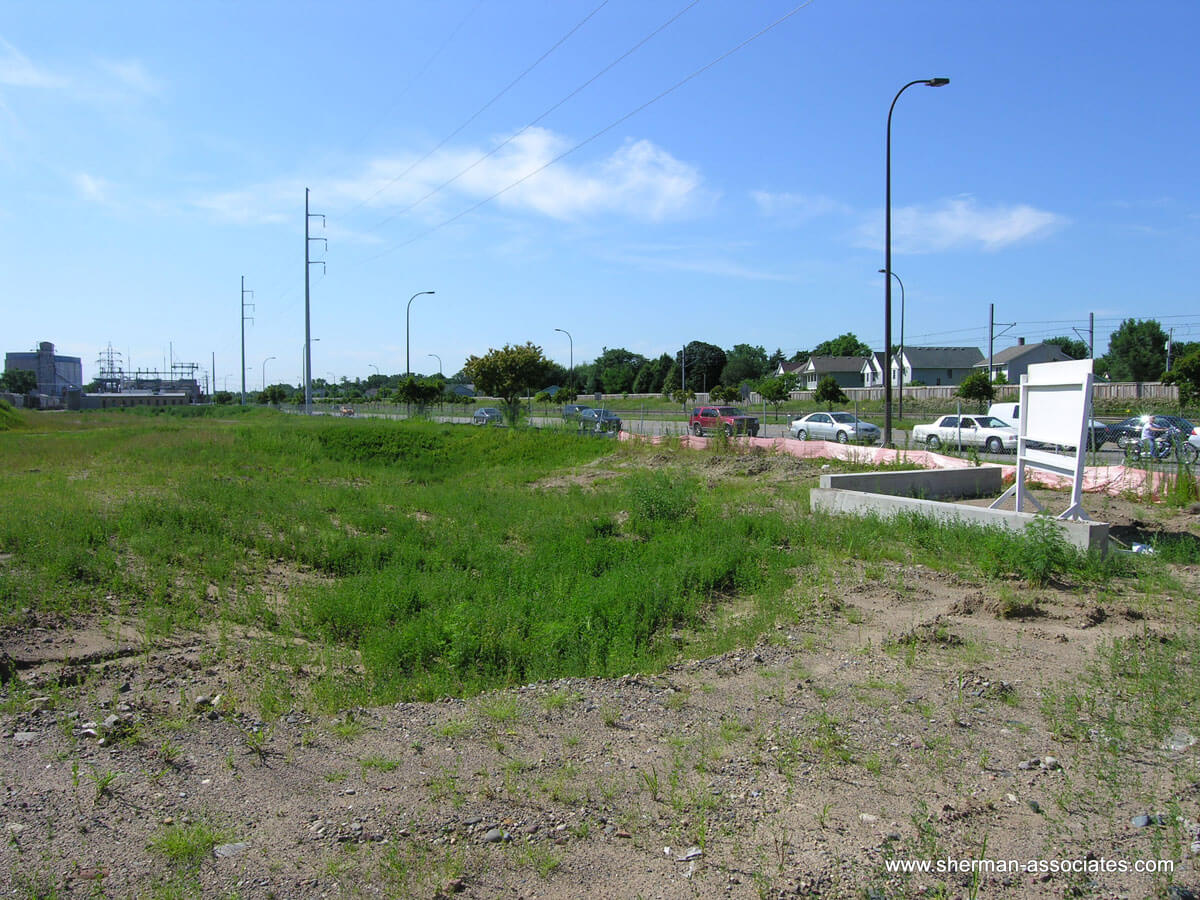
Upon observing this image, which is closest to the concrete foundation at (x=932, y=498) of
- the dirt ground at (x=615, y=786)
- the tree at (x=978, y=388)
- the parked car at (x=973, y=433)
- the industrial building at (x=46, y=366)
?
the dirt ground at (x=615, y=786)

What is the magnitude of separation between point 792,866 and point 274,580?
9.22m

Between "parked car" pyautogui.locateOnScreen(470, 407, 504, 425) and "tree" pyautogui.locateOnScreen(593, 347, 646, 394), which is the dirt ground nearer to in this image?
"parked car" pyautogui.locateOnScreen(470, 407, 504, 425)

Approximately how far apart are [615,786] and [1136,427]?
1106 inches

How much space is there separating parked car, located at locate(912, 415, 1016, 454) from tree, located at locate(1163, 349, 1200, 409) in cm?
1425

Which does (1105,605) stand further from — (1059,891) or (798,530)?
(1059,891)

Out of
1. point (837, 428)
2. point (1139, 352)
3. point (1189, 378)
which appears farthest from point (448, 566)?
point (1139, 352)

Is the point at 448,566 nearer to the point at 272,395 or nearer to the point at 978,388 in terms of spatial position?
the point at 978,388

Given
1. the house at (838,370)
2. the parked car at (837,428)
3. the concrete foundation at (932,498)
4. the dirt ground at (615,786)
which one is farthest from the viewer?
the house at (838,370)

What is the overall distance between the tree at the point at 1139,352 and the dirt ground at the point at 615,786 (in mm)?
88089

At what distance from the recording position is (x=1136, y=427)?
2598cm

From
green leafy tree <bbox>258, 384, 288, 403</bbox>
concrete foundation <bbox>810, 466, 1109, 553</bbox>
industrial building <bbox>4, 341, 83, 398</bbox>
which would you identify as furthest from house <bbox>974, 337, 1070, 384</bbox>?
industrial building <bbox>4, 341, 83, 398</bbox>

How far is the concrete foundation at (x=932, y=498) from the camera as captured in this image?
31.5 feet

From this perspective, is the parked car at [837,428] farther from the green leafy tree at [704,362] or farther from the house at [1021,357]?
the green leafy tree at [704,362]

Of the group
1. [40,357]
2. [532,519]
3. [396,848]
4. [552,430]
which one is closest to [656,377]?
[552,430]
